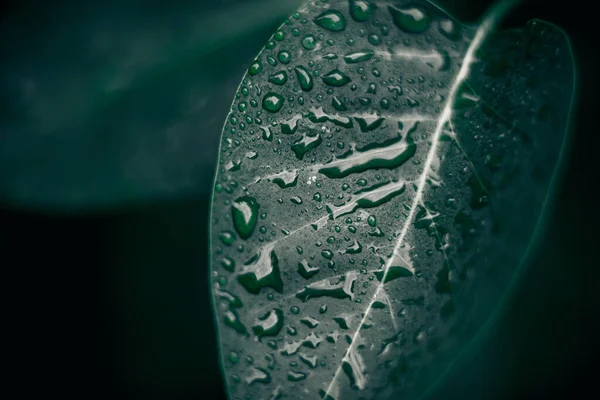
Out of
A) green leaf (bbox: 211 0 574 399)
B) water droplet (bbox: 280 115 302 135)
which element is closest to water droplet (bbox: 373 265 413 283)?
green leaf (bbox: 211 0 574 399)

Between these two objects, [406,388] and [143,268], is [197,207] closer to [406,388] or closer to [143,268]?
[143,268]

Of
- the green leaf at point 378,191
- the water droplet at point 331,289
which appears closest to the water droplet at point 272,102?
the green leaf at point 378,191

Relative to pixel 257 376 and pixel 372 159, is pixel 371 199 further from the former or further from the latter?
pixel 257 376

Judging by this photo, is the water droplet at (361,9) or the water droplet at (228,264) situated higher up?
the water droplet at (361,9)

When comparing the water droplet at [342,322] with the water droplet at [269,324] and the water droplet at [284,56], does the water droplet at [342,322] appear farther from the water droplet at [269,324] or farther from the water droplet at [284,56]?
the water droplet at [284,56]

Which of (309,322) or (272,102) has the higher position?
(272,102)

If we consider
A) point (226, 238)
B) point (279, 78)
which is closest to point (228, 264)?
point (226, 238)

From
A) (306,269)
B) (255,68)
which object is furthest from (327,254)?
(255,68)

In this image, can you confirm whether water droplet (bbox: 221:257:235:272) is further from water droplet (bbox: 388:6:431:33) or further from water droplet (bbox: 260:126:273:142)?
water droplet (bbox: 388:6:431:33)
